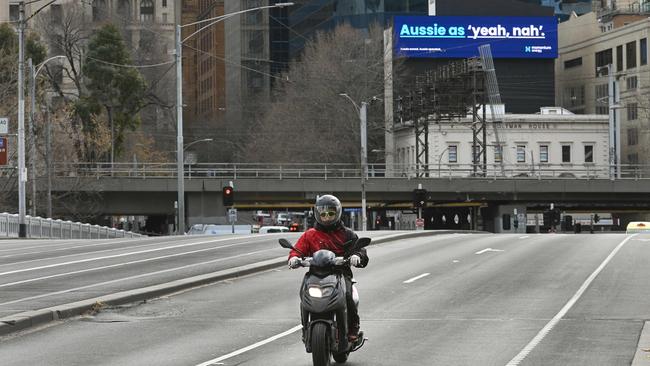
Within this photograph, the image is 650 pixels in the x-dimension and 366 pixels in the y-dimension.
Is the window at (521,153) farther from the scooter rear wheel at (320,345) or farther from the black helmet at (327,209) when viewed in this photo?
the scooter rear wheel at (320,345)

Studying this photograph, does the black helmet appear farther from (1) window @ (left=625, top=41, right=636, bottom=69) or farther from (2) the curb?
(1) window @ (left=625, top=41, right=636, bottom=69)

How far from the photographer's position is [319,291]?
39.5 feet

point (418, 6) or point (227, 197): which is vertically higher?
point (418, 6)

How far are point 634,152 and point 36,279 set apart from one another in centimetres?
9078

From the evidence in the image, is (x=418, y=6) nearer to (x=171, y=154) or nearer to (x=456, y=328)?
(x=171, y=154)

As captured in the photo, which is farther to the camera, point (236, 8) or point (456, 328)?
point (236, 8)

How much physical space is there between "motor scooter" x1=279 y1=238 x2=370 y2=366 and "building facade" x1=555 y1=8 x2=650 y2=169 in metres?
87.1

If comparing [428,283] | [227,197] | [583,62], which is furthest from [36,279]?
[583,62]

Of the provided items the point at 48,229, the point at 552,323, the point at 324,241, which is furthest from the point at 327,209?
the point at 48,229

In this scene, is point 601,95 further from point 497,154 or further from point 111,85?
point 111,85

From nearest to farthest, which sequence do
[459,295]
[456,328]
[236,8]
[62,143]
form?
[456,328] → [459,295] → [62,143] → [236,8]

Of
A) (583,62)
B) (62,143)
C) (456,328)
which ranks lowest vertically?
(456,328)

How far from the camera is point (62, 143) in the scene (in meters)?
Answer: 75.4

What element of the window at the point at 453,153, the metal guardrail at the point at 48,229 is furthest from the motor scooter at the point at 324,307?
the window at the point at 453,153
